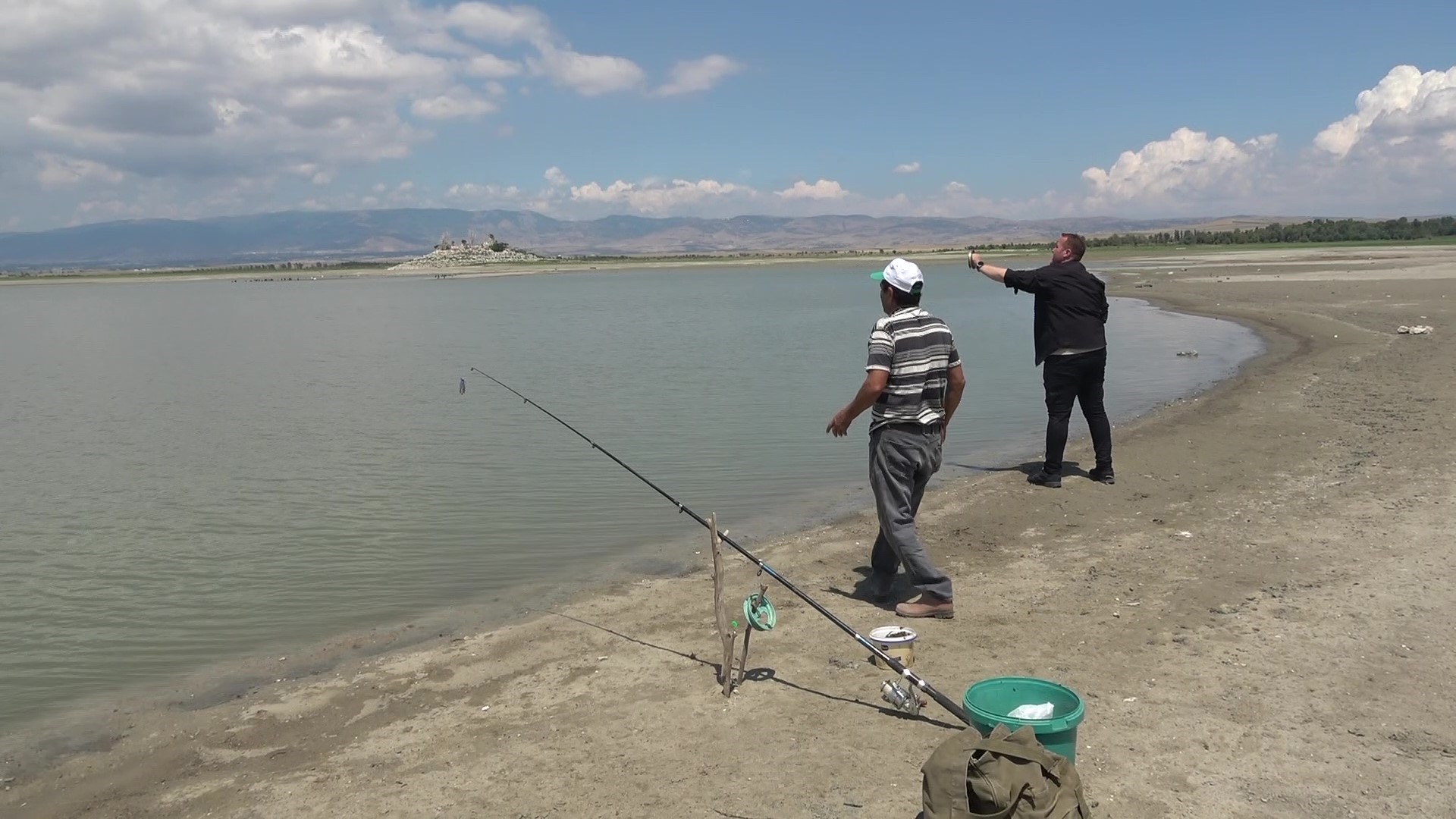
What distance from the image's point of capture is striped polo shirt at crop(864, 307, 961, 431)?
5551mm

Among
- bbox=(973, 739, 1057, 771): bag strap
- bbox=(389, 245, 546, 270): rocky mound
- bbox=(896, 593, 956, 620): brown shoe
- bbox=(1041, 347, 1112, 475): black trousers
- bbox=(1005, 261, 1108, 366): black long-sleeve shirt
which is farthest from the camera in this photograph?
bbox=(389, 245, 546, 270): rocky mound

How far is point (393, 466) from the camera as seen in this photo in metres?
12.1

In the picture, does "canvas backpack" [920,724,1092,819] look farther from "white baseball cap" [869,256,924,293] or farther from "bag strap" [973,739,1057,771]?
"white baseball cap" [869,256,924,293]

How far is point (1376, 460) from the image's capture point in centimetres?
895

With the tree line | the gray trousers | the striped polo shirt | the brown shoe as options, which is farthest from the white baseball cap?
the tree line

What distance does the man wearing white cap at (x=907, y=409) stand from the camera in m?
5.55

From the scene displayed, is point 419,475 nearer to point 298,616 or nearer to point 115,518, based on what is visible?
point 115,518

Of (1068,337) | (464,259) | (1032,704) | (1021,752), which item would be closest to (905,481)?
(1032,704)

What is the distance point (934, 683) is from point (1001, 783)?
176 centimetres

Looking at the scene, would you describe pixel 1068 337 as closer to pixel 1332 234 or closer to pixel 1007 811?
pixel 1007 811

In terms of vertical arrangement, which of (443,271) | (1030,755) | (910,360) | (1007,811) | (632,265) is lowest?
(1007,811)

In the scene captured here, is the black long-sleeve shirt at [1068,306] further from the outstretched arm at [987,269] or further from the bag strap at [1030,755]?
the bag strap at [1030,755]

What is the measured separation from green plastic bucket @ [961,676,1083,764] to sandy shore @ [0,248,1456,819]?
28 cm

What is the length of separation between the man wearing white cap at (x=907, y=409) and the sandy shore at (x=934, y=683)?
41cm
